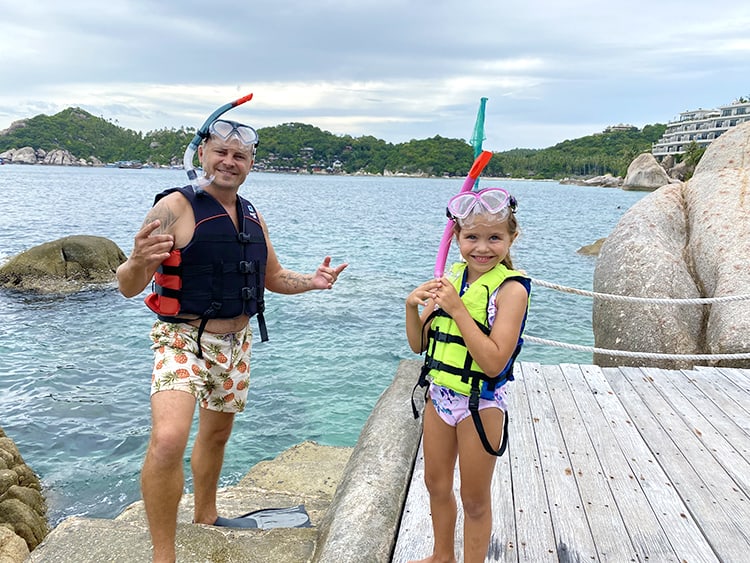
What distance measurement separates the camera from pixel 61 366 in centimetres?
1112

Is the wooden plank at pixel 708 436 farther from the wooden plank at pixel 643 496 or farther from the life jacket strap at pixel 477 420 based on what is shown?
the life jacket strap at pixel 477 420

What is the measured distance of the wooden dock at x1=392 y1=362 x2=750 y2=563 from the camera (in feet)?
10.2

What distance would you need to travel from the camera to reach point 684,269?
772 cm

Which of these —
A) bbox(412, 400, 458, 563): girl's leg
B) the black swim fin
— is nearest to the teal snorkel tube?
bbox(412, 400, 458, 563): girl's leg

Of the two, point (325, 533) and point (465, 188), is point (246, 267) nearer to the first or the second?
point (465, 188)

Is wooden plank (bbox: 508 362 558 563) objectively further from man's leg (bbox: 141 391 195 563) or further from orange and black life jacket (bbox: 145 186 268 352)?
orange and black life jacket (bbox: 145 186 268 352)

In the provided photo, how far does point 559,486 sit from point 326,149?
529 feet

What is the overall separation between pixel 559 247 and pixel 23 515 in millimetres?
29177

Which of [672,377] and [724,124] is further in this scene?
[724,124]

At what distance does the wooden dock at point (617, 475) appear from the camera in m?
3.09

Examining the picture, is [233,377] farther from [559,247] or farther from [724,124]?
[724,124]

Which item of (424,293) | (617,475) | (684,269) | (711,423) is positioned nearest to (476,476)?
(424,293)

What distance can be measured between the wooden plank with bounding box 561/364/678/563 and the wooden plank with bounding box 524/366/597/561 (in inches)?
2.3

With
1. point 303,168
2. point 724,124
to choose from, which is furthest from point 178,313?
point 303,168
